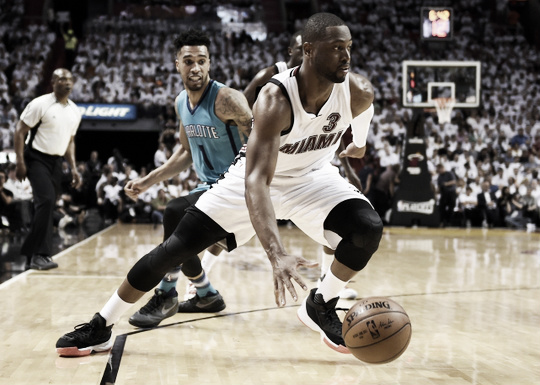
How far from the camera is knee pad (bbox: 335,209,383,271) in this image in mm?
3562

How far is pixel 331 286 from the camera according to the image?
381 cm

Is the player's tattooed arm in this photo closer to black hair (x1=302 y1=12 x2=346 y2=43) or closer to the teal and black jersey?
the teal and black jersey

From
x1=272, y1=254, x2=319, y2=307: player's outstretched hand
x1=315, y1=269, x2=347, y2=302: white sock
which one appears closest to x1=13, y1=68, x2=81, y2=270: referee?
x1=315, y1=269, x2=347, y2=302: white sock

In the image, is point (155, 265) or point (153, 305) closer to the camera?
point (155, 265)

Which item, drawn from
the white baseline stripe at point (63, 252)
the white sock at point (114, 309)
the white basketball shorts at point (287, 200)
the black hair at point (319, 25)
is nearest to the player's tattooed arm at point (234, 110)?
the white basketball shorts at point (287, 200)

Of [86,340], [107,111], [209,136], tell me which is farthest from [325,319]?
[107,111]

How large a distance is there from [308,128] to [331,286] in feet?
2.85

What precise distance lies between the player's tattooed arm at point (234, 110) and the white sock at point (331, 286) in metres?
1.19

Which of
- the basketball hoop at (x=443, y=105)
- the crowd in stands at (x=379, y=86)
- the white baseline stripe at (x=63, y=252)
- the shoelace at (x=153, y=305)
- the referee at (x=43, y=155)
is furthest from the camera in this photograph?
the crowd in stands at (x=379, y=86)

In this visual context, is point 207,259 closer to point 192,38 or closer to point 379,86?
point 192,38

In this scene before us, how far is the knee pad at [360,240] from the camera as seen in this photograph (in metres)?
3.56

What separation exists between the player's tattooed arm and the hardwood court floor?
1.29 metres

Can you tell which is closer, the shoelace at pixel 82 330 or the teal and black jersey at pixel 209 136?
the shoelace at pixel 82 330

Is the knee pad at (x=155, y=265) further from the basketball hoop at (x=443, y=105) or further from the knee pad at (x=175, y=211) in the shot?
the basketball hoop at (x=443, y=105)
